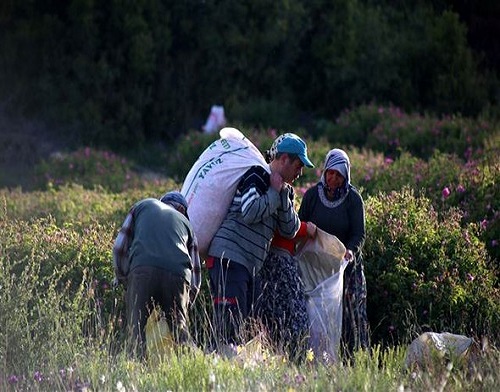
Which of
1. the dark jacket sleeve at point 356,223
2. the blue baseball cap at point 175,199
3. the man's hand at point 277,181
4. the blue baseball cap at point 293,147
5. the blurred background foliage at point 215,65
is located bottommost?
the blurred background foliage at point 215,65

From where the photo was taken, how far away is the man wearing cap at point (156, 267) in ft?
24.6

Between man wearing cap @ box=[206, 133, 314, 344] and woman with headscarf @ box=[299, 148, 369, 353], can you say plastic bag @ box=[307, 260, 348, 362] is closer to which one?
woman with headscarf @ box=[299, 148, 369, 353]

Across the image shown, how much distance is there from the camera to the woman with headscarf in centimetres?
868

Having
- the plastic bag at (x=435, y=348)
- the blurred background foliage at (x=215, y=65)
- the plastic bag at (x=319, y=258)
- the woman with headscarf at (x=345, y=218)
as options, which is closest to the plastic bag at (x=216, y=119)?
the blurred background foliage at (x=215, y=65)

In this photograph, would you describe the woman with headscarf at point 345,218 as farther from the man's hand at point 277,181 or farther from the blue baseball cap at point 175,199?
the blue baseball cap at point 175,199

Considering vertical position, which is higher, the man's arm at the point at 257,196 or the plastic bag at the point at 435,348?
the man's arm at the point at 257,196

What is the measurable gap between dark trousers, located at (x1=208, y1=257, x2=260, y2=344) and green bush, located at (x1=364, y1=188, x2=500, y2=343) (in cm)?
147

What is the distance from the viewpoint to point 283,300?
8312mm

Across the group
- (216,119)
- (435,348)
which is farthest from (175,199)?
(216,119)

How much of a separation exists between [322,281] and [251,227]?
0.81 meters

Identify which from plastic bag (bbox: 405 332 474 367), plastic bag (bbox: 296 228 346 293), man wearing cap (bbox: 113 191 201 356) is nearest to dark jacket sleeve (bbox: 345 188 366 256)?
plastic bag (bbox: 296 228 346 293)

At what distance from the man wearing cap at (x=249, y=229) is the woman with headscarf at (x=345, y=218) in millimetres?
696

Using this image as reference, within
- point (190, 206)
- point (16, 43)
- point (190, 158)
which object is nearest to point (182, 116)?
point (16, 43)

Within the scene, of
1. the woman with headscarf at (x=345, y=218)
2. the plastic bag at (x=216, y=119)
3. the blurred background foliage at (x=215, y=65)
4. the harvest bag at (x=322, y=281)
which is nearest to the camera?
the harvest bag at (x=322, y=281)
